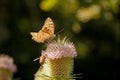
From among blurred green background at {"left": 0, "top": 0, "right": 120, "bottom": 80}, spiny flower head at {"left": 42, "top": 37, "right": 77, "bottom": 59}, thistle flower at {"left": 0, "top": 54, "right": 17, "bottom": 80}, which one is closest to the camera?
spiny flower head at {"left": 42, "top": 37, "right": 77, "bottom": 59}

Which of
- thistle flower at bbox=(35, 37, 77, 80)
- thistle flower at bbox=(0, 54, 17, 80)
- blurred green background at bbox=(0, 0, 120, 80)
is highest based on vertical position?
blurred green background at bbox=(0, 0, 120, 80)

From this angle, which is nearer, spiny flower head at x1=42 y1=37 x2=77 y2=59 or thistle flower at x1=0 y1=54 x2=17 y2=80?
spiny flower head at x1=42 y1=37 x2=77 y2=59

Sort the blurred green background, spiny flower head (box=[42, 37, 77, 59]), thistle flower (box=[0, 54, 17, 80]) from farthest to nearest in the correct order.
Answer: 1. the blurred green background
2. thistle flower (box=[0, 54, 17, 80])
3. spiny flower head (box=[42, 37, 77, 59])

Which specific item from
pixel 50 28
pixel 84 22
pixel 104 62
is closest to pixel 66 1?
pixel 84 22

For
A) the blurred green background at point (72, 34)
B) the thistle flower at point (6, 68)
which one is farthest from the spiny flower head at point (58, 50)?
the blurred green background at point (72, 34)

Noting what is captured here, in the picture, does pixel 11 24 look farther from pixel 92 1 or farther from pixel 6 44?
pixel 92 1

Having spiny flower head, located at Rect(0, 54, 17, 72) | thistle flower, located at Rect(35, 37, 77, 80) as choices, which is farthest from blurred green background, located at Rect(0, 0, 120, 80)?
thistle flower, located at Rect(35, 37, 77, 80)

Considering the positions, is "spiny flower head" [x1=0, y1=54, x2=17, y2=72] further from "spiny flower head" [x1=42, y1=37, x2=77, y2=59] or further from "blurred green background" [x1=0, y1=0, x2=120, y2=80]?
"blurred green background" [x1=0, y1=0, x2=120, y2=80]
